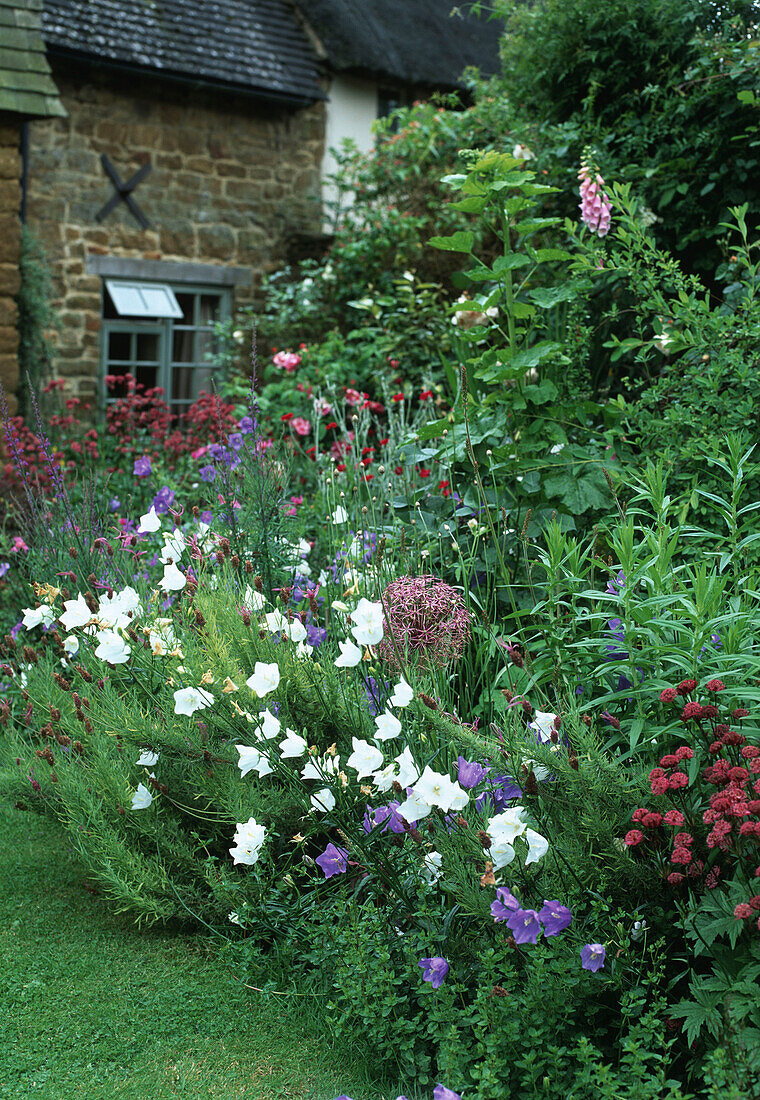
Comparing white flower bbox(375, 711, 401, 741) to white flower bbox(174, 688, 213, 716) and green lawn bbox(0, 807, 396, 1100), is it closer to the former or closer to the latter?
white flower bbox(174, 688, 213, 716)

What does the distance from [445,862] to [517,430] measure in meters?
1.98

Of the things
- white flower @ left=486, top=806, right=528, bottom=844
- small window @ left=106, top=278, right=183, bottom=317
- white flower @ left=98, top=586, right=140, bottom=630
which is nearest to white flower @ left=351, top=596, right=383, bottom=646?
white flower @ left=486, top=806, right=528, bottom=844

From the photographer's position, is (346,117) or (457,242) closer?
(457,242)

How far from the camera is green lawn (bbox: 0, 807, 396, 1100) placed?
7.31 feet

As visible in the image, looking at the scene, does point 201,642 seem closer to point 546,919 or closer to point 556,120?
point 546,919

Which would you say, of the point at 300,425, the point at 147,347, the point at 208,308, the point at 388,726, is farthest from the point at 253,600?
the point at 208,308

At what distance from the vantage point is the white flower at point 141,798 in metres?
2.68

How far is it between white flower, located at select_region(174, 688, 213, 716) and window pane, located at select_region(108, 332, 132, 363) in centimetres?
790

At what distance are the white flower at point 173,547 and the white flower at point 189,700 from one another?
66cm

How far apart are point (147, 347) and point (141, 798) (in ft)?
27.0

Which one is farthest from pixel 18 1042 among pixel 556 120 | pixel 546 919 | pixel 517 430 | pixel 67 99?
pixel 67 99

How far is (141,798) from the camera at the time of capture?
2.69 metres

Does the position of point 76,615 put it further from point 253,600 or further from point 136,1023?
point 136,1023

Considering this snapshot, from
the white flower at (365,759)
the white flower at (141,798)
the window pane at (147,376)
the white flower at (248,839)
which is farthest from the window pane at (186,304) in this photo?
the white flower at (365,759)
